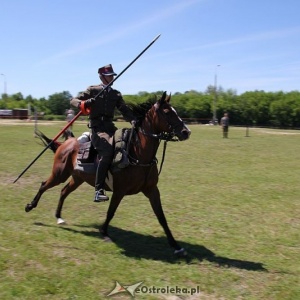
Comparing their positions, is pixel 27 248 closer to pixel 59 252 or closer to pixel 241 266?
pixel 59 252

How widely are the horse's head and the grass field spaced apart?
6.34 ft

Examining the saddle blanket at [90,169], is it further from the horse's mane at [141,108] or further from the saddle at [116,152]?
the horse's mane at [141,108]

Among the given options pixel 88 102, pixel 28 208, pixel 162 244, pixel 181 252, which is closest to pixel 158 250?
pixel 162 244

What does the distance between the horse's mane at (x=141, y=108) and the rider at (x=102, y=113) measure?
88 millimetres

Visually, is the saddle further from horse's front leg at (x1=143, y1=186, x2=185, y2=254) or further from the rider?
horse's front leg at (x1=143, y1=186, x2=185, y2=254)

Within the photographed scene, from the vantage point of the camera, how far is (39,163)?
1529cm

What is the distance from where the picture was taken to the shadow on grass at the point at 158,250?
5719 millimetres

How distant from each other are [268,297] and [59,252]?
3098 millimetres

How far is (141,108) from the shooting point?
668cm

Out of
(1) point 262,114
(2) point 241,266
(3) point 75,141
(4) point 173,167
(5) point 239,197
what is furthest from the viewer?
(1) point 262,114

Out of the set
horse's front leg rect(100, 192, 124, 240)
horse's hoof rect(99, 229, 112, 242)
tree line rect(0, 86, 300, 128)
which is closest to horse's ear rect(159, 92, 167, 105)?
horse's front leg rect(100, 192, 124, 240)

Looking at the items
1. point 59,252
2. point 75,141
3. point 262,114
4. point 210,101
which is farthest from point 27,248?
point 210,101

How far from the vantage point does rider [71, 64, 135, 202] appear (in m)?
6.41

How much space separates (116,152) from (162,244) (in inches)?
69.6
